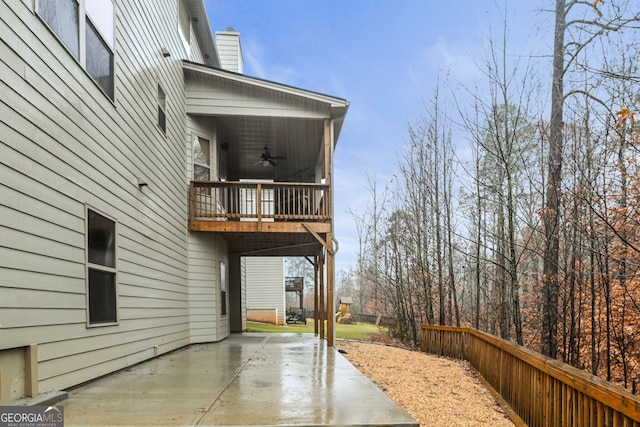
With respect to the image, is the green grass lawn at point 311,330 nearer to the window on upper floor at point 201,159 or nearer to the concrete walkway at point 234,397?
the window on upper floor at point 201,159

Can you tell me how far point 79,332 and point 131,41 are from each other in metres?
3.74

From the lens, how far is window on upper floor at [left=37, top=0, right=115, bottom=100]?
3.58 metres

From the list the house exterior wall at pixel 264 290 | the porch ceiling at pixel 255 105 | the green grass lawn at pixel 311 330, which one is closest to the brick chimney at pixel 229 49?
the porch ceiling at pixel 255 105

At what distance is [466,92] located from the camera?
280 inches

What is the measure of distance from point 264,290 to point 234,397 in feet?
48.5

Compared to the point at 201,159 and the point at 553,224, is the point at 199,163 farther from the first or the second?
the point at 553,224

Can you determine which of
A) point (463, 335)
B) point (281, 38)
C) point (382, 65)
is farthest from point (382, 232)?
point (281, 38)

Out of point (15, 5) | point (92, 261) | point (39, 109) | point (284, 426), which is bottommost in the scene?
point (284, 426)

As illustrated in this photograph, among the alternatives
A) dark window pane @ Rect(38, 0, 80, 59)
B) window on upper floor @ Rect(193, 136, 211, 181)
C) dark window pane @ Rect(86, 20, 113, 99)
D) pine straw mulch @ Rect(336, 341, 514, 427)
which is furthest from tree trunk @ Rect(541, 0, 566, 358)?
window on upper floor @ Rect(193, 136, 211, 181)

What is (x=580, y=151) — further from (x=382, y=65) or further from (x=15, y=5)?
(x=382, y=65)

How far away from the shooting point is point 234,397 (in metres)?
3.49

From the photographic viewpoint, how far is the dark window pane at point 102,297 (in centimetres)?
407

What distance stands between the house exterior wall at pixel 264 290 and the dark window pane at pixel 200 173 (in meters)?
9.77

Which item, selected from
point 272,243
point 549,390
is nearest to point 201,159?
point 272,243
